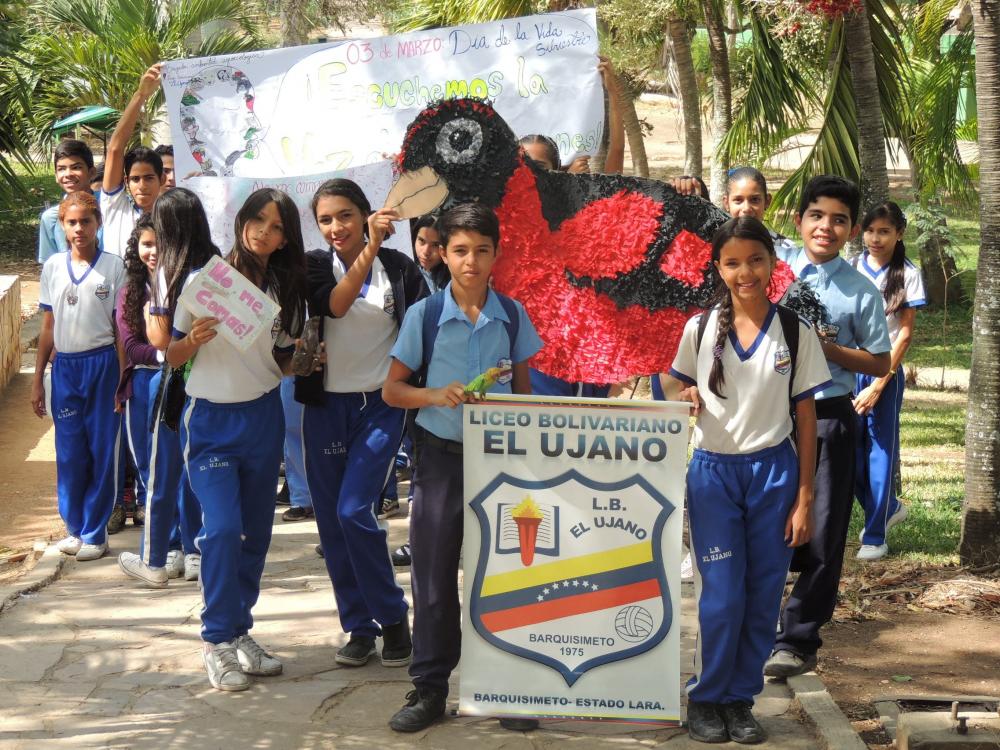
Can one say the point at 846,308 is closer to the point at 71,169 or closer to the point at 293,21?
the point at 71,169

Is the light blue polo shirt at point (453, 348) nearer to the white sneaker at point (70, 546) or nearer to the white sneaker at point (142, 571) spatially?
the white sneaker at point (142, 571)

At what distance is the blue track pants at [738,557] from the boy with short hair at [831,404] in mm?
593

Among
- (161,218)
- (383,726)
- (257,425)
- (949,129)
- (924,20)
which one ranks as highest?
(924,20)

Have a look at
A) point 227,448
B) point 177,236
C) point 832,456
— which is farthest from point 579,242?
point 177,236

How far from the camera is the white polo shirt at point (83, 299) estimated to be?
655cm

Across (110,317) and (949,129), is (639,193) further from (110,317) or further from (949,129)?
(949,129)

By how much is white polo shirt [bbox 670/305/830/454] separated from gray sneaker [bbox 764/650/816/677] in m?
1.10

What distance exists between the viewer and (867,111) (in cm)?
704

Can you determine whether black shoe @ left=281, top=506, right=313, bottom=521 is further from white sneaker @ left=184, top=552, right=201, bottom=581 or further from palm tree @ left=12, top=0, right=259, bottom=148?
palm tree @ left=12, top=0, right=259, bottom=148

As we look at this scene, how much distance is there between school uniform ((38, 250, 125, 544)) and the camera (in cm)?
658

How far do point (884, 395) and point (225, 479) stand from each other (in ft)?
11.6

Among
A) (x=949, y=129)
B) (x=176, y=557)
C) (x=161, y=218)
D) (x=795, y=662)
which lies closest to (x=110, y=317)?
(x=176, y=557)

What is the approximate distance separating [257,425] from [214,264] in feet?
2.11

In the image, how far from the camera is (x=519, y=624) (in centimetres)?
432
